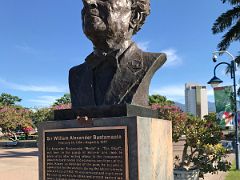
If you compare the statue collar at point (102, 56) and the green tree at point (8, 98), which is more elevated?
the green tree at point (8, 98)

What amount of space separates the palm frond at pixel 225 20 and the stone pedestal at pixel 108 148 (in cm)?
2124

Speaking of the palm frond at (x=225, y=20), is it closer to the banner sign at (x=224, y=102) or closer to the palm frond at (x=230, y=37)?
the palm frond at (x=230, y=37)

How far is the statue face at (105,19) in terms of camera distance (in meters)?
4.82

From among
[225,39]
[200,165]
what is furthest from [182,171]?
[225,39]

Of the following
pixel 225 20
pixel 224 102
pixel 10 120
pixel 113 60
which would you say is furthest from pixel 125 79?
pixel 10 120

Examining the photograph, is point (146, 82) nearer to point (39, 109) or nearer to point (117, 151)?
point (117, 151)

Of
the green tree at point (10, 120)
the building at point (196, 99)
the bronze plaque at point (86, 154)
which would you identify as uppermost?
the building at point (196, 99)

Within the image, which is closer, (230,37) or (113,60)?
(113,60)

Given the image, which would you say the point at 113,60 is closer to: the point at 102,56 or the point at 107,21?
the point at 102,56

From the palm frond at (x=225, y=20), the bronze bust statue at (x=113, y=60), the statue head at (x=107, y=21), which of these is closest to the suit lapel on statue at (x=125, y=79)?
the bronze bust statue at (x=113, y=60)

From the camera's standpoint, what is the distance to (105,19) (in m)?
4.83

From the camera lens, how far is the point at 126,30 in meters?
4.98

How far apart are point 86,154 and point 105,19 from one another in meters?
1.66

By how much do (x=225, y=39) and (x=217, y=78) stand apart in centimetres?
991
